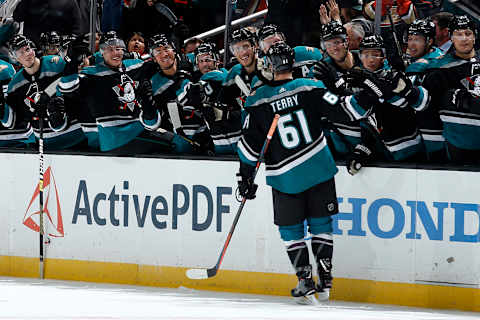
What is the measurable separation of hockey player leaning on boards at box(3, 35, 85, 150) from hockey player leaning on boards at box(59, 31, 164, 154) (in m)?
0.28

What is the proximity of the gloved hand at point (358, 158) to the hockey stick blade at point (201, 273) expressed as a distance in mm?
1151

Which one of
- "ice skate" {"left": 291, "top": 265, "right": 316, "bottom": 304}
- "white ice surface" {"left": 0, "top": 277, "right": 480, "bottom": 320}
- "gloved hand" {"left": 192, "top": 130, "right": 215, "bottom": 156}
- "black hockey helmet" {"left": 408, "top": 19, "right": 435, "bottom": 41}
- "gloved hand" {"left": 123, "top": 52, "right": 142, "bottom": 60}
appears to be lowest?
"white ice surface" {"left": 0, "top": 277, "right": 480, "bottom": 320}

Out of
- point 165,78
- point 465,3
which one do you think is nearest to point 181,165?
point 165,78

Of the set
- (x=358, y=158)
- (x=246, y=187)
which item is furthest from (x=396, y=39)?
(x=246, y=187)

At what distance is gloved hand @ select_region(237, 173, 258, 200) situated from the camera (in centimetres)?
603

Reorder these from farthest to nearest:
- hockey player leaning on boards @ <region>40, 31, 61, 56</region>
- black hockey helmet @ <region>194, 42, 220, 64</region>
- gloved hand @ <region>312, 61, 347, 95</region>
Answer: hockey player leaning on boards @ <region>40, 31, 61, 56</region>, black hockey helmet @ <region>194, 42, 220, 64</region>, gloved hand @ <region>312, 61, 347, 95</region>

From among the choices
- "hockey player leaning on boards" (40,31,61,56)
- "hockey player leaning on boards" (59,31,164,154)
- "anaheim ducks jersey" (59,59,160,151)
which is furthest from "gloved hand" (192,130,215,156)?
"hockey player leaning on boards" (40,31,61,56)

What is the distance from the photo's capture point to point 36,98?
734cm

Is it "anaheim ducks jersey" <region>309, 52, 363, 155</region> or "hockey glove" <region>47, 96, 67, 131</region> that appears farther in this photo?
"hockey glove" <region>47, 96, 67, 131</region>

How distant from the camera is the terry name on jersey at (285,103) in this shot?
5.93 meters

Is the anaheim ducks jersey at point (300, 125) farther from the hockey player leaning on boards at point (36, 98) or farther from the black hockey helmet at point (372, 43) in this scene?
the hockey player leaning on boards at point (36, 98)

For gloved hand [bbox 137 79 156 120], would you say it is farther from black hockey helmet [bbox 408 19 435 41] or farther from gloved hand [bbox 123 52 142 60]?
black hockey helmet [bbox 408 19 435 41]

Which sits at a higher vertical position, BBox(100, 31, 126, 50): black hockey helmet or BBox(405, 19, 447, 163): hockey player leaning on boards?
BBox(100, 31, 126, 50): black hockey helmet

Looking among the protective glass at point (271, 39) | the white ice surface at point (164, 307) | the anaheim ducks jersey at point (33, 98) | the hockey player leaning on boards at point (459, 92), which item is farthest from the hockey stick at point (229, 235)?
the anaheim ducks jersey at point (33, 98)
